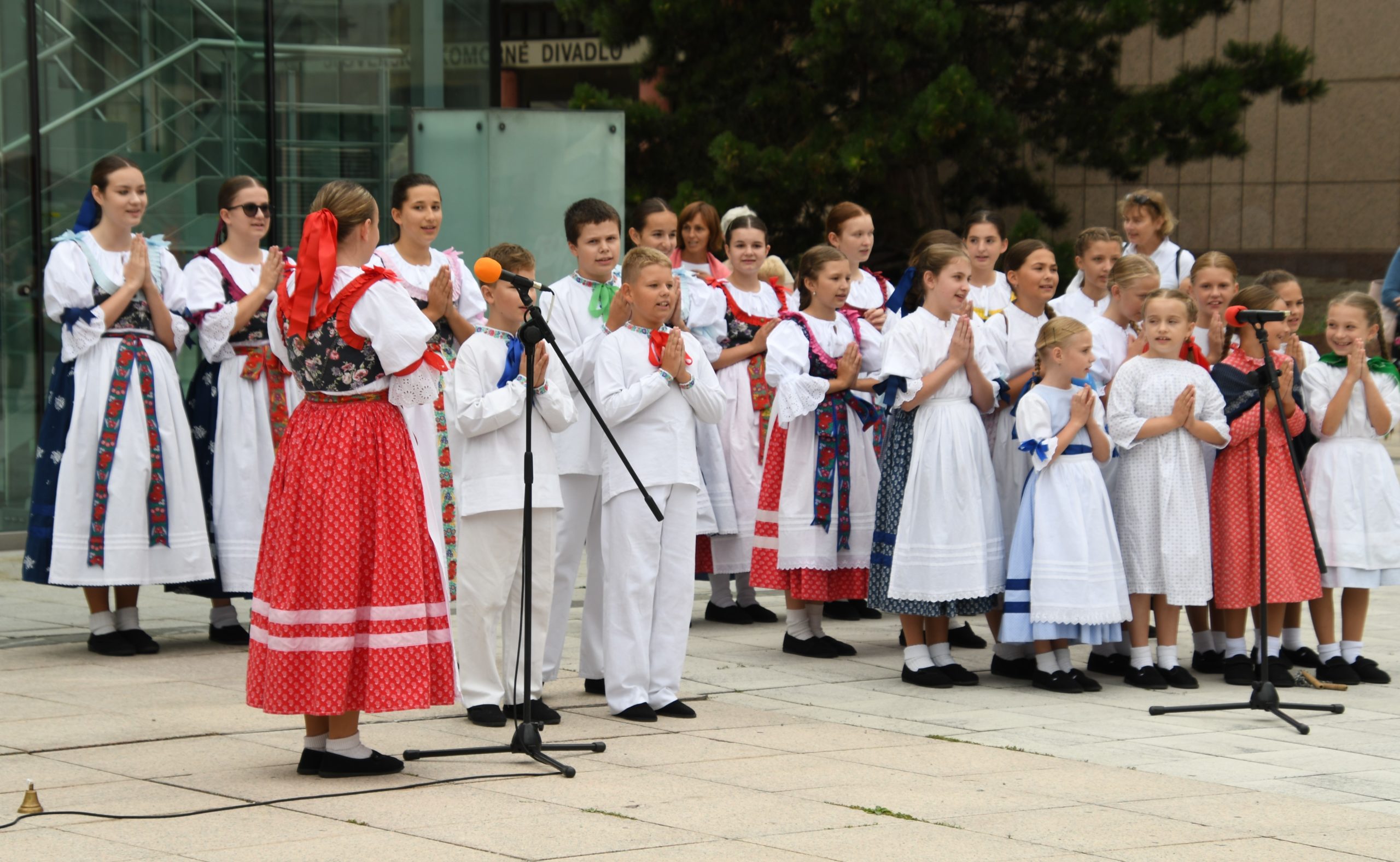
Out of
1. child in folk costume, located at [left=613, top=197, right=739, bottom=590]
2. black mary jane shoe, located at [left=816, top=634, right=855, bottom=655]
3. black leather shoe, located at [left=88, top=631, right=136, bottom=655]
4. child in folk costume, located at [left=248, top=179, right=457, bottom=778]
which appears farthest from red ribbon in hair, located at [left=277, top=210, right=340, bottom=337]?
black mary jane shoe, located at [left=816, top=634, right=855, bottom=655]

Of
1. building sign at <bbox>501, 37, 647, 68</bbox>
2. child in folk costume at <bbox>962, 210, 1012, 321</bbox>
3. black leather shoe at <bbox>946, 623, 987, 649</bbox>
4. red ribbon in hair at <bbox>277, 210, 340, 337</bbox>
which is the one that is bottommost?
black leather shoe at <bbox>946, 623, 987, 649</bbox>

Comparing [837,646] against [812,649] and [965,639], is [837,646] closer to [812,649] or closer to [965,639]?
[812,649]

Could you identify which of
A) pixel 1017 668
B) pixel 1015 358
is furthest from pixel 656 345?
pixel 1017 668

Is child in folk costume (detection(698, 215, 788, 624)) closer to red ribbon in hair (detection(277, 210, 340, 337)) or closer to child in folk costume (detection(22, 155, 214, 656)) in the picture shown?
child in folk costume (detection(22, 155, 214, 656))

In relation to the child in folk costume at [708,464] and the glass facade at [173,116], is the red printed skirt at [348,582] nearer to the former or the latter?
the child in folk costume at [708,464]

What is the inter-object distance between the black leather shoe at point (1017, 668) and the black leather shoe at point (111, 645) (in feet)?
11.7

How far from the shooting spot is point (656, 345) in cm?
616

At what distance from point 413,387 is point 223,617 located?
3019 millimetres

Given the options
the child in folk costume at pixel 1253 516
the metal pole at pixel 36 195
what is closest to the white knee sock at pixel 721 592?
the child in folk costume at pixel 1253 516

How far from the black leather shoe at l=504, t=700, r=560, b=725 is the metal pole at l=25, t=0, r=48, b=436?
18.5 ft

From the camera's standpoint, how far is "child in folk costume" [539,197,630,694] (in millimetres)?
6270

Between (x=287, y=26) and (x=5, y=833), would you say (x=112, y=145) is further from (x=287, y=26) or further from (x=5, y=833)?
(x=5, y=833)

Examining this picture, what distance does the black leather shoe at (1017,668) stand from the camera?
274 inches

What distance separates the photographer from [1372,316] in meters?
7.04
